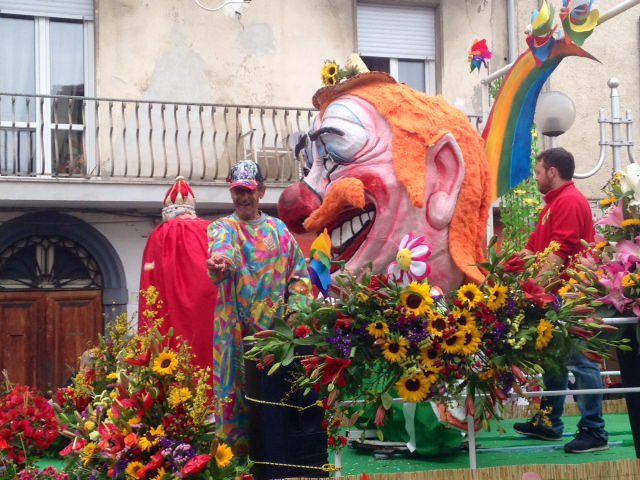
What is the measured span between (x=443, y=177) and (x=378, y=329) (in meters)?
1.92

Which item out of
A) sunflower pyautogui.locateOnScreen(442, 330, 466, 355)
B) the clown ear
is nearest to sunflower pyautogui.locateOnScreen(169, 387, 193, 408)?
sunflower pyautogui.locateOnScreen(442, 330, 466, 355)

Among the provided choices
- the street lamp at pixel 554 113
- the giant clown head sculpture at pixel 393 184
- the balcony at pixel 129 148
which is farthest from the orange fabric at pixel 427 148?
the balcony at pixel 129 148

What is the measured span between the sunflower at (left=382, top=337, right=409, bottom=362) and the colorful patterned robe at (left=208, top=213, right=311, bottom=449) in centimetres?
117

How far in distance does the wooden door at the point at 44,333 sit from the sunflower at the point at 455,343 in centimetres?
992

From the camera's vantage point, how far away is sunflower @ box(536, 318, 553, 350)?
4.05 metres

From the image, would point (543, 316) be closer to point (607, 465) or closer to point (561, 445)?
point (607, 465)

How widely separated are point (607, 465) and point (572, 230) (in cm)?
172

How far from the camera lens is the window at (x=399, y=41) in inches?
598

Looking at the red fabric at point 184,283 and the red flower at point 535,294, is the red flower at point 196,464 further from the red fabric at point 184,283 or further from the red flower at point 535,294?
the red fabric at point 184,283

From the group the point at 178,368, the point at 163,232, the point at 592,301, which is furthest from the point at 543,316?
the point at 163,232

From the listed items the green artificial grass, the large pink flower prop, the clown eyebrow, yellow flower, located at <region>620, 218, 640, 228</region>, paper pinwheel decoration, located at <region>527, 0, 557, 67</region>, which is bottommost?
the green artificial grass

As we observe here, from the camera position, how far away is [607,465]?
406cm

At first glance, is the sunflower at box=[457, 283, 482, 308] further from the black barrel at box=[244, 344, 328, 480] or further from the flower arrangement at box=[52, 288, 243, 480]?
the flower arrangement at box=[52, 288, 243, 480]

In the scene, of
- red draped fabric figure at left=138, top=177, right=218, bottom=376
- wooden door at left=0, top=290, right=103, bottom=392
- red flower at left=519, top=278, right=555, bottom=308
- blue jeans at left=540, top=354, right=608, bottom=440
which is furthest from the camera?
wooden door at left=0, top=290, right=103, bottom=392
